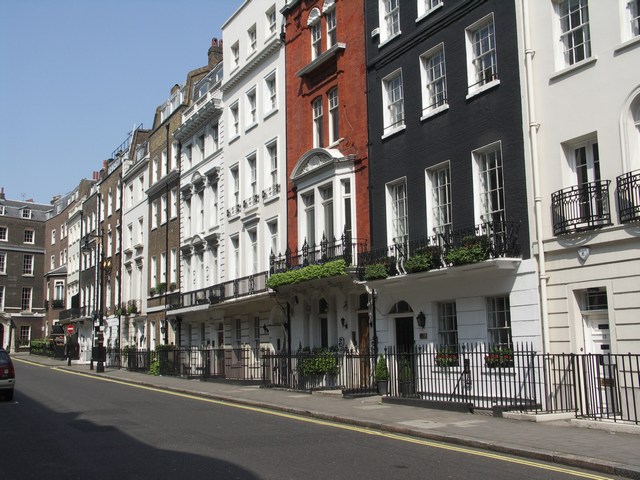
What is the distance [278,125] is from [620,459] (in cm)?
2165

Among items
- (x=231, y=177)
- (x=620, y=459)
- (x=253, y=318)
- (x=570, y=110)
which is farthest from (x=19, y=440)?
(x=231, y=177)

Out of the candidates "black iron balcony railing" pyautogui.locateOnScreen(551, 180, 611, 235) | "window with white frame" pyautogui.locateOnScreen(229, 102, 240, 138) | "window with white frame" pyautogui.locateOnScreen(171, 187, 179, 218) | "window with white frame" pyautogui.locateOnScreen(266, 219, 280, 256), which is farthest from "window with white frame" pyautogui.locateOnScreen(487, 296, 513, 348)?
"window with white frame" pyautogui.locateOnScreen(171, 187, 179, 218)

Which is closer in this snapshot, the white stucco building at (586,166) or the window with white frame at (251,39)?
the white stucco building at (586,166)

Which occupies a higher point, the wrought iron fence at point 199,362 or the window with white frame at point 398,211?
the window with white frame at point 398,211

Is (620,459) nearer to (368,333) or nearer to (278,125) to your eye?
(368,333)

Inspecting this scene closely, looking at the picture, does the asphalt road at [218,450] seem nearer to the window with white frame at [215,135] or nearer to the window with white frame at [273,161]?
the window with white frame at [273,161]

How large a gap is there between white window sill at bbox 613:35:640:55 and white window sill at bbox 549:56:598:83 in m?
0.51

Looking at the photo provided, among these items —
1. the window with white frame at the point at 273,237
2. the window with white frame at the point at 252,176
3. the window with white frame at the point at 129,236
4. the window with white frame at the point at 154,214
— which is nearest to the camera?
the window with white frame at the point at 273,237

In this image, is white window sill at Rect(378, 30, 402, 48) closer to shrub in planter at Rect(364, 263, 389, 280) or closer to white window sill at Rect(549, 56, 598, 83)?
white window sill at Rect(549, 56, 598, 83)

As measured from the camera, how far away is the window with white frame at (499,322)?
16672 mm

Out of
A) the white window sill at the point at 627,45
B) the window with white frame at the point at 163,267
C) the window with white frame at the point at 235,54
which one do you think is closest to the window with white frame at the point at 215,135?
the window with white frame at the point at 235,54

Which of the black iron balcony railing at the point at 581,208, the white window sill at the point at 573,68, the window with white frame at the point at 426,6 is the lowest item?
the black iron balcony railing at the point at 581,208

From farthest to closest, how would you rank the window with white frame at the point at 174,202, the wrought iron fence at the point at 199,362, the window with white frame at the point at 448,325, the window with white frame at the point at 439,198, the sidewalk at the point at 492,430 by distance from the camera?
the window with white frame at the point at 174,202, the wrought iron fence at the point at 199,362, the window with white frame at the point at 439,198, the window with white frame at the point at 448,325, the sidewalk at the point at 492,430

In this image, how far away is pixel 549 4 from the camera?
15977 millimetres
